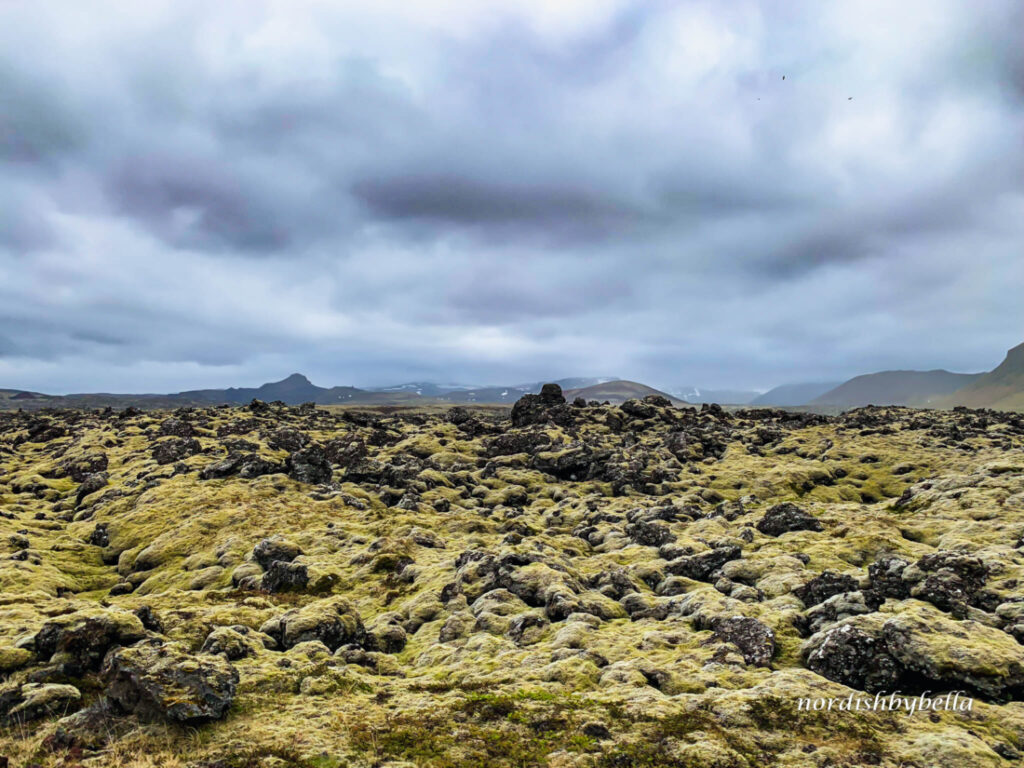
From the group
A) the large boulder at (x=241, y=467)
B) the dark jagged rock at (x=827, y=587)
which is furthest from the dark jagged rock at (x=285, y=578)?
the dark jagged rock at (x=827, y=587)

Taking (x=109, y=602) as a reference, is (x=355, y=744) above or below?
above

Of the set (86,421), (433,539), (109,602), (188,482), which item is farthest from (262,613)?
(86,421)

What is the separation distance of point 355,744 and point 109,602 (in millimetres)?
21241

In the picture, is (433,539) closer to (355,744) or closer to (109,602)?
(109,602)

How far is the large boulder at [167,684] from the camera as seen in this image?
1280 centimetres

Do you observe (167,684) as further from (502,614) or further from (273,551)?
(273,551)


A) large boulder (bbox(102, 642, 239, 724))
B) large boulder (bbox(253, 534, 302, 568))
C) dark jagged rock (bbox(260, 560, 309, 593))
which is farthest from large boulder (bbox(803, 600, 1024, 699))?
large boulder (bbox(253, 534, 302, 568))

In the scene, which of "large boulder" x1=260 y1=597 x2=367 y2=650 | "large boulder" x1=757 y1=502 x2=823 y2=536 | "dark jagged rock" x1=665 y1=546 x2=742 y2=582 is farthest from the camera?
"large boulder" x1=757 y1=502 x2=823 y2=536

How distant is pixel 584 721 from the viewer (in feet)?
44.1

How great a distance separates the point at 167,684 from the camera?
520 inches

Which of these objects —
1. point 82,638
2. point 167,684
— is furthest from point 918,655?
point 82,638

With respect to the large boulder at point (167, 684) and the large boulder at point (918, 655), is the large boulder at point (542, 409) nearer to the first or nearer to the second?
the large boulder at point (918, 655)

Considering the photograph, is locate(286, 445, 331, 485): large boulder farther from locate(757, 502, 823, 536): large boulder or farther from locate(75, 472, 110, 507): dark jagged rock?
locate(757, 502, 823, 536): large boulder

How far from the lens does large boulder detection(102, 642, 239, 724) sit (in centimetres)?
1280
